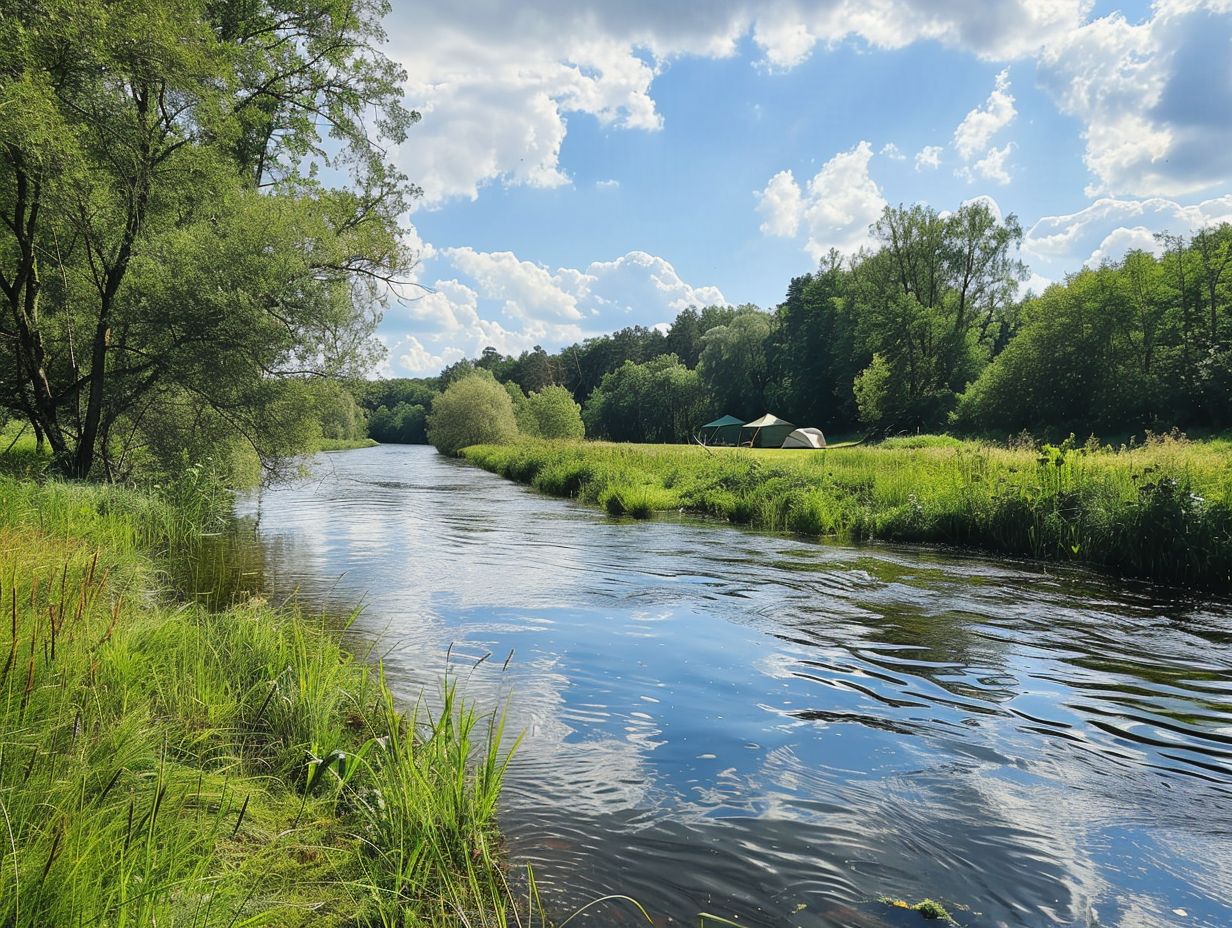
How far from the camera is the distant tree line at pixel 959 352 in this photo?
39.3m

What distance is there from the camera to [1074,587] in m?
10.8

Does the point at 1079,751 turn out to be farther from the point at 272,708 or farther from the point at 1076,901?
the point at 272,708

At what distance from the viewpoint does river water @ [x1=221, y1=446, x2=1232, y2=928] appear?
11.9 ft

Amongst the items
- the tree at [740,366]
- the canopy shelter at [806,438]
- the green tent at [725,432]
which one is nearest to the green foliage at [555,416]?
the green tent at [725,432]

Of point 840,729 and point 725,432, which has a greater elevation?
point 725,432

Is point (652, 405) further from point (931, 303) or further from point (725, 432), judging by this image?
point (931, 303)

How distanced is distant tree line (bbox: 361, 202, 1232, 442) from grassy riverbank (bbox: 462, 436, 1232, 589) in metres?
9.75

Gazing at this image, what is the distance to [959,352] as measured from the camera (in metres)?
56.4

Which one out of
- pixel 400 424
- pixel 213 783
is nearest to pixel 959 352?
pixel 213 783

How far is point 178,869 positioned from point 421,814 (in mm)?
1015

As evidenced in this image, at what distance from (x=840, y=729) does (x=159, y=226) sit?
42.6ft

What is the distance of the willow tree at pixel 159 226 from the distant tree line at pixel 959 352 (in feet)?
13.5

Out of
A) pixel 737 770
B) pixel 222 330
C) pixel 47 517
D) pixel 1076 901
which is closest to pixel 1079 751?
pixel 1076 901

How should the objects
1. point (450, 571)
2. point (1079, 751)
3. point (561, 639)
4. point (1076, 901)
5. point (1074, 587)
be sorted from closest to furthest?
point (1076, 901) < point (1079, 751) < point (561, 639) < point (1074, 587) < point (450, 571)
